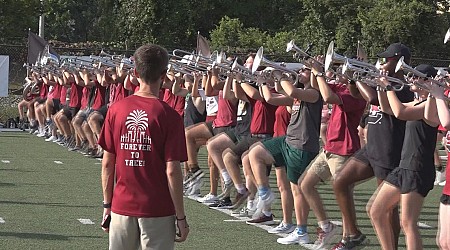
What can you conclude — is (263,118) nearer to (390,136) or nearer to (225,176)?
(225,176)

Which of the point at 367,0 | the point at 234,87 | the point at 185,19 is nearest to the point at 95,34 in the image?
the point at 185,19

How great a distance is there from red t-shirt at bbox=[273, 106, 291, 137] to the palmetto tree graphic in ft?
17.2

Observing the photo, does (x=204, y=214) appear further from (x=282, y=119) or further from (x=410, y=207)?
(x=410, y=207)

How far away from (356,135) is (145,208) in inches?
157

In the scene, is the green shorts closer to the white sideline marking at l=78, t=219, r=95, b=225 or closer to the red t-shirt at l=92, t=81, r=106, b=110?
the white sideline marking at l=78, t=219, r=95, b=225

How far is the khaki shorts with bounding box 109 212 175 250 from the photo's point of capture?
5.99 meters

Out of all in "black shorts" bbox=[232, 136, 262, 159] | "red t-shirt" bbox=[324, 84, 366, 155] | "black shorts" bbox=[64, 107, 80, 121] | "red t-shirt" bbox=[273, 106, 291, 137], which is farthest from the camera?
"black shorts" bbox=[64, 107, 80, 121]

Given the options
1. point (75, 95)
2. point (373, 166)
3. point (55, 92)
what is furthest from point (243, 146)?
point (55, 92)

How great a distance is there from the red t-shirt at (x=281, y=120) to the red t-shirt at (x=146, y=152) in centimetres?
515

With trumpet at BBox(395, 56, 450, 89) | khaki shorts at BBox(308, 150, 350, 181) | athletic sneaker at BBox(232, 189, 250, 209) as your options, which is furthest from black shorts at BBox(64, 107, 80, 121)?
trumpet at BBox(395, 56, 450, 89)

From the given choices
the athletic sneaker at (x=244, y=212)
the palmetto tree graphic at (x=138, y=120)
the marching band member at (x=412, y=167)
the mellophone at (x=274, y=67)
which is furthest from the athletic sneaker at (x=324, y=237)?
the palmetto tree graphic at (x=138, y=120)

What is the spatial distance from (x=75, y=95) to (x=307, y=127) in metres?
11.3

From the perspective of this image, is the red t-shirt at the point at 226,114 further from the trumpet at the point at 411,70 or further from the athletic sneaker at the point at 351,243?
the trumpet at the point at 411,70

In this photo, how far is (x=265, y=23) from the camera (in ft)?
165
